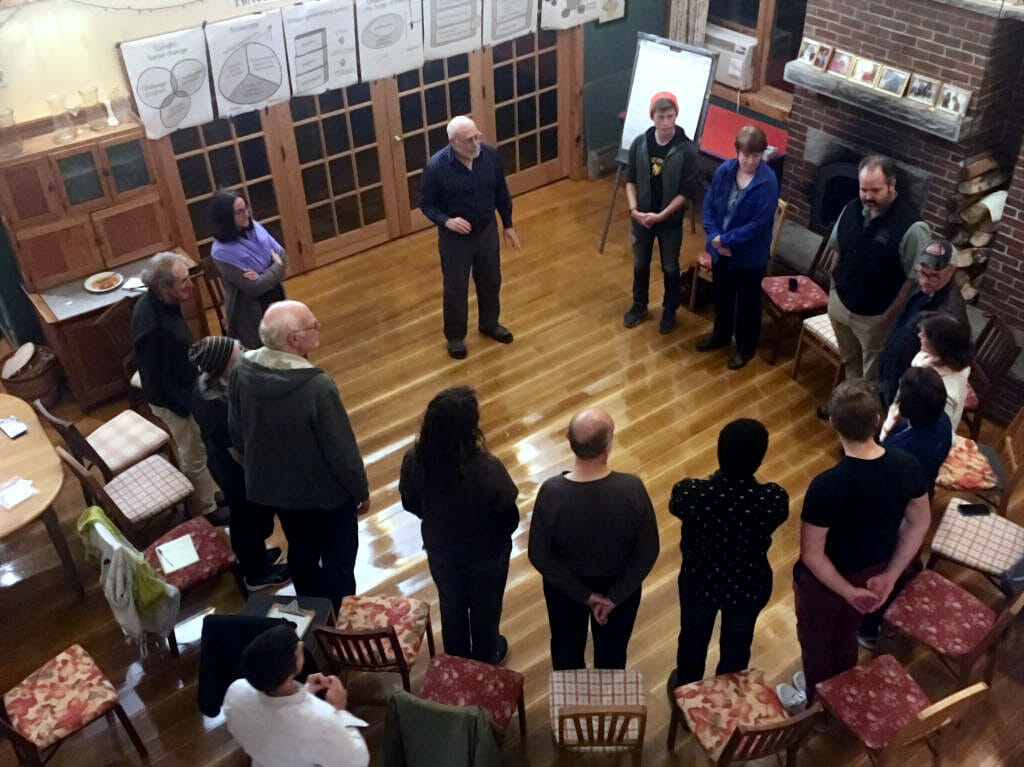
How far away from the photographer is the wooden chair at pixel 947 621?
3457 mm

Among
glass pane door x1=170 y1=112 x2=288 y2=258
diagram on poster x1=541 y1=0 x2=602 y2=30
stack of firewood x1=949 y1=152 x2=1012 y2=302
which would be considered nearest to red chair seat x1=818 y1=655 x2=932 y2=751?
stack of firewood x1=949 y1=152 x2=1012 y2=302

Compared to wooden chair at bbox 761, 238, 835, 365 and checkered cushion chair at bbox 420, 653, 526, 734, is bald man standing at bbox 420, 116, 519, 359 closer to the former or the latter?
wooden chair at bbox 761, 238, 835, 365

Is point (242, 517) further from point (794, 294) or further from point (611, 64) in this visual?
point (611, 64)

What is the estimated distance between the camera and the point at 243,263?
4637mm

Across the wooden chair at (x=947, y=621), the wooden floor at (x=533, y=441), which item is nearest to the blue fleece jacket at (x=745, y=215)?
the wooden floor at (x=533, y=441)

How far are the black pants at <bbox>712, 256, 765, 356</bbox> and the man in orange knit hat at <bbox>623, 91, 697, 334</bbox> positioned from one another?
30 centimetres

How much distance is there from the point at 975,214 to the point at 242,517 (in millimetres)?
4180

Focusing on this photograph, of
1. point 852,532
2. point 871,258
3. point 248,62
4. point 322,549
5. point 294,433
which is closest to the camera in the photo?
point 852,532

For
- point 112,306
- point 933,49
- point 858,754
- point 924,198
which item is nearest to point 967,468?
point 858,754

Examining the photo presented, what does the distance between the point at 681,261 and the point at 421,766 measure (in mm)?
4399

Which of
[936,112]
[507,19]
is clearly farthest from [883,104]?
[507,19]

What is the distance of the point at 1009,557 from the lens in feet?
12.5

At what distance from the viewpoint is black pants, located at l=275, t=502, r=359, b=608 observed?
12.2 ft

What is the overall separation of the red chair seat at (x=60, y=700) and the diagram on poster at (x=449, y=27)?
449cm
